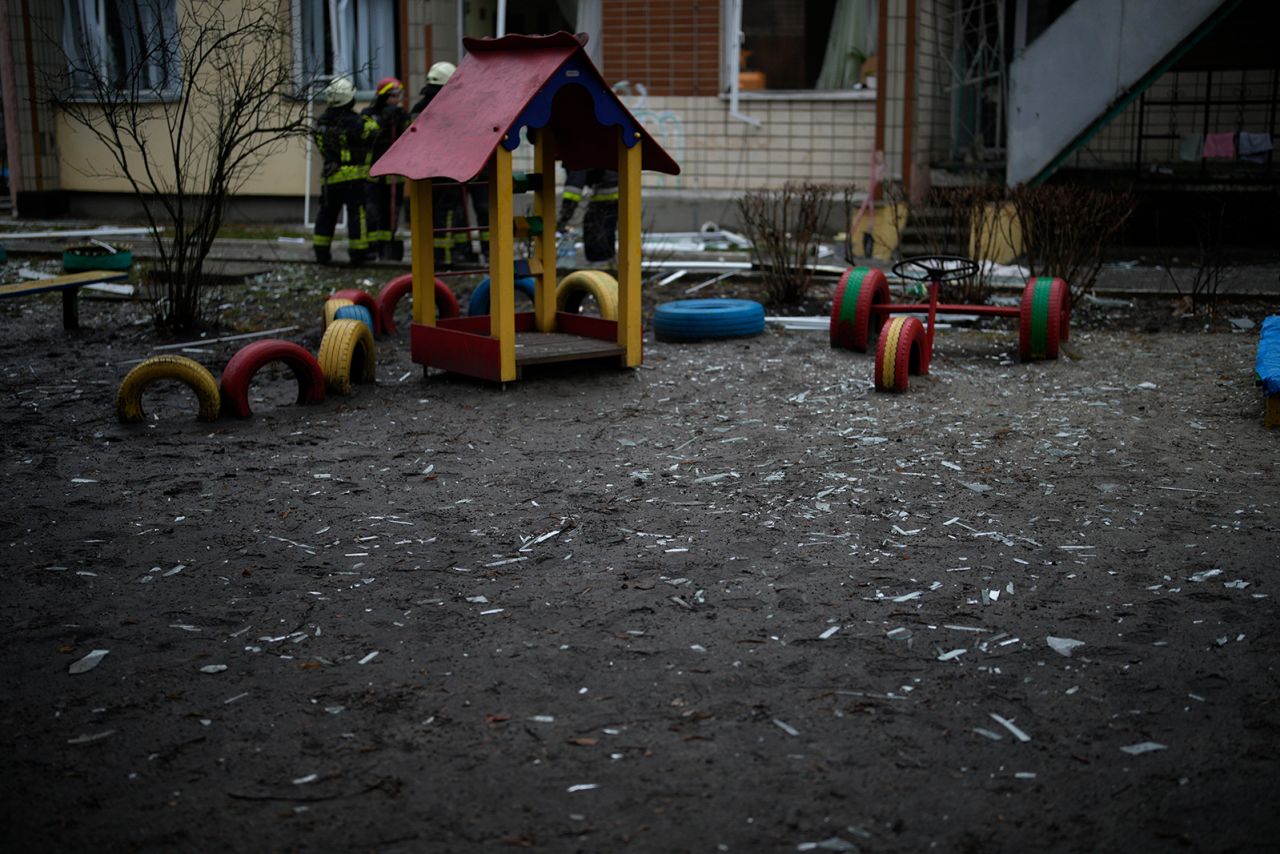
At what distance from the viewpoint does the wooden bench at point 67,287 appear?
9500 millimetres

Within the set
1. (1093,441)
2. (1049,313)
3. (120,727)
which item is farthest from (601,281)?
(120,727)

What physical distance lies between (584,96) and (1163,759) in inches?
256

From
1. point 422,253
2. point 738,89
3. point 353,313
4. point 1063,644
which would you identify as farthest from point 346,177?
point 1063,644

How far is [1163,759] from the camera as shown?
11.0 feet

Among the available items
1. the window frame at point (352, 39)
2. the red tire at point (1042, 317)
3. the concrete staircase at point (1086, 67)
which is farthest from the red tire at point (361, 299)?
the window frame at point (352, 39)

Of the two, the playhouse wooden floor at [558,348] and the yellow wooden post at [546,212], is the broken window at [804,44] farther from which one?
the playhouse wooden floor at [558,348]

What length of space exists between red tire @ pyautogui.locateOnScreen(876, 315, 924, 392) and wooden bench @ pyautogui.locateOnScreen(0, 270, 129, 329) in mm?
6149

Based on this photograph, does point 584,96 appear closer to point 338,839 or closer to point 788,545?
point 788,545

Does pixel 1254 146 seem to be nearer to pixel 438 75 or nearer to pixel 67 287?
pixel 438 75

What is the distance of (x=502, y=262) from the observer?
794 cm

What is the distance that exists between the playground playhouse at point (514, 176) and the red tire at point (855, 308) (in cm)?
165

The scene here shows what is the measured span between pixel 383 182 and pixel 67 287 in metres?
4.24

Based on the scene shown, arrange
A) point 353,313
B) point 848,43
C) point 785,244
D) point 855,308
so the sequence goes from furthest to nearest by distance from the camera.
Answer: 1. point 848,43
2. point 785,244
3. point 855,308
4. point 353,313

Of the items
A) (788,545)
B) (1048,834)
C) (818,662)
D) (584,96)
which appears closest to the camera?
(1048,834)
